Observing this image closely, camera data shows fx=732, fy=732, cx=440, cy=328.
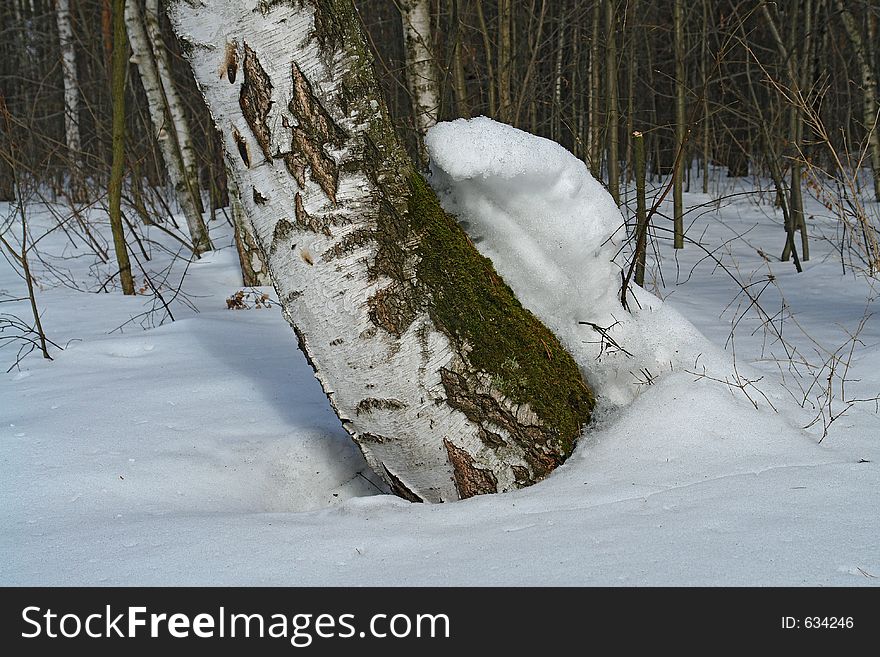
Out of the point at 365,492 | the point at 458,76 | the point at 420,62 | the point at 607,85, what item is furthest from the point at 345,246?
the point at 607,85

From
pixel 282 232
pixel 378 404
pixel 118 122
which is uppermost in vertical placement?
pixel 118 122

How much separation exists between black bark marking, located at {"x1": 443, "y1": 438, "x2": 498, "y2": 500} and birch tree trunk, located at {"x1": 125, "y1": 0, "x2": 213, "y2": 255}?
5.00 m

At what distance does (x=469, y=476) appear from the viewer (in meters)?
1.90

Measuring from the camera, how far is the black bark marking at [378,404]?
185 centimetres

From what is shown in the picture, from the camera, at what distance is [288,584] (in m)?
1.35

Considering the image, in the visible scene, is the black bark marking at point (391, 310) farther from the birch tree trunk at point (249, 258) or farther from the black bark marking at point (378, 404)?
the birch tree trunk at point (249, 258)

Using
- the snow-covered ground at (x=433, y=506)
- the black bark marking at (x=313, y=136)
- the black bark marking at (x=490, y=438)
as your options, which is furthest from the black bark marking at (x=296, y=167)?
the black bark marking at (x=490, y=438)

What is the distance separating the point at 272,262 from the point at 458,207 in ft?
1.78

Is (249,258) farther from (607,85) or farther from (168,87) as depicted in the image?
(607,85)

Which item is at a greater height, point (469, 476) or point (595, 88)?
point (595, 88)

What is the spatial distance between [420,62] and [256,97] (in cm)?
346

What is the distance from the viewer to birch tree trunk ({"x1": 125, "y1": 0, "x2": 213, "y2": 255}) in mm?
6449
